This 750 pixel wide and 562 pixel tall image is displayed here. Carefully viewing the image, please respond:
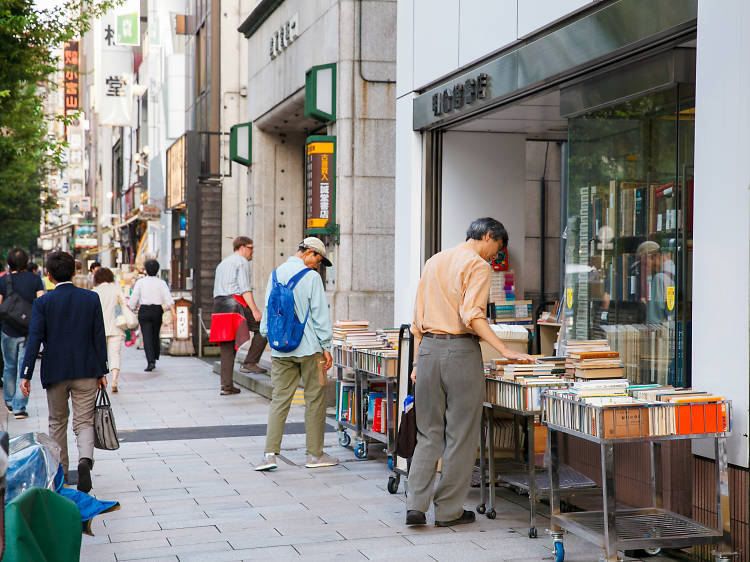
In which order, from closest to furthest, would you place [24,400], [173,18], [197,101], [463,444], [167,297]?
[463,444], [24,400], [167,297], [197,101], [173,18]

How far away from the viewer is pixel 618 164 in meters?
7.31

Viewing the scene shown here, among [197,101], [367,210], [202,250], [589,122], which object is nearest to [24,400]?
[367,210]

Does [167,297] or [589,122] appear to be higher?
[589,122]

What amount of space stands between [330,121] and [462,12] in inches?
177

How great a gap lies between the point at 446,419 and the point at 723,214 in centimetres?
220

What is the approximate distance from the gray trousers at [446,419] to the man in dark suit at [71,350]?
2.67 metres

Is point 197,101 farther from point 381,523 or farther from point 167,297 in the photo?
point 381,523

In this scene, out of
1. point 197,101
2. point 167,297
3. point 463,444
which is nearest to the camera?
point 463,444

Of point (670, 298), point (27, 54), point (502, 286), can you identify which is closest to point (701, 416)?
point (670, 298)

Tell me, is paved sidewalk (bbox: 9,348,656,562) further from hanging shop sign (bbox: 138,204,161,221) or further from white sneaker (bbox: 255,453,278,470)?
hanging shop sign (bbox: 138,204,161,221)

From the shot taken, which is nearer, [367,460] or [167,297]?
[367,460]

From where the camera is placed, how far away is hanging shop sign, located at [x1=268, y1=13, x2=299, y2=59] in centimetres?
1519

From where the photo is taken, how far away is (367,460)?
912 centimetres

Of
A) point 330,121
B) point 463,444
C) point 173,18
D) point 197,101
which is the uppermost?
point 173,18
